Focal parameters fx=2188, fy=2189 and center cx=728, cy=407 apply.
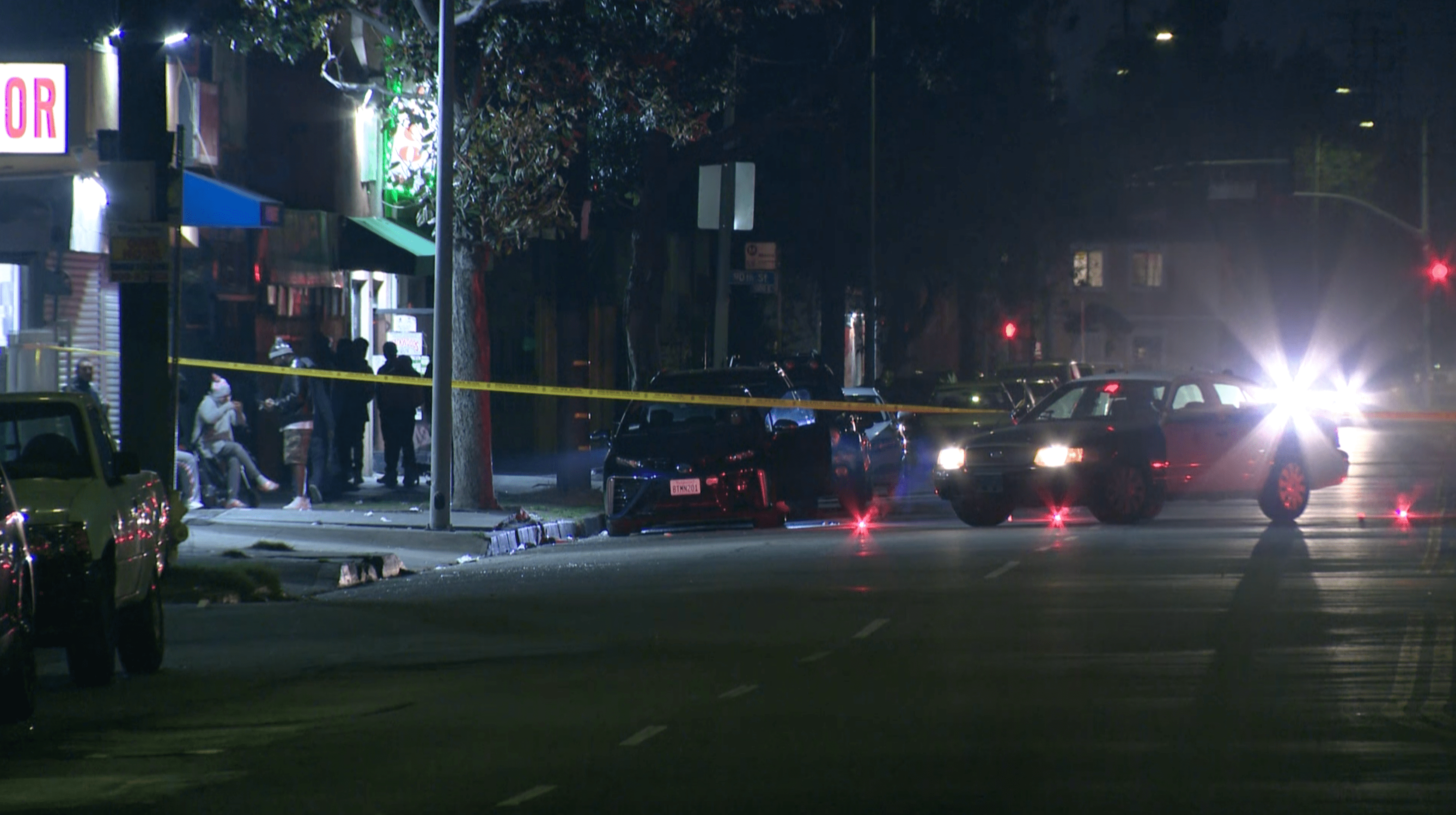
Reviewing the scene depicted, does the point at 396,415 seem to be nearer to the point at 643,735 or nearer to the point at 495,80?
the point at 495,80

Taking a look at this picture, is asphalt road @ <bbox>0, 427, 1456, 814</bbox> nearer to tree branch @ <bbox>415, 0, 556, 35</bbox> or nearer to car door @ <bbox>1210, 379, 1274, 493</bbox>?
car door @ <bbox>1210, 379, 1274, 493</bbox>

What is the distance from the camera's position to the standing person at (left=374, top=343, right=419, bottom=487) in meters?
28.2

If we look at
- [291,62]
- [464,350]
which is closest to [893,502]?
[464,350]

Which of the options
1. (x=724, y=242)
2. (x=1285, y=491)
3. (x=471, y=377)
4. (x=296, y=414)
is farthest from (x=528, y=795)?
(x=724, y=242)

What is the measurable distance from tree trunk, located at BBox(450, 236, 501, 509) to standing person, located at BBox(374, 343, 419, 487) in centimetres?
149

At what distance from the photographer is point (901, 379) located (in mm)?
43688

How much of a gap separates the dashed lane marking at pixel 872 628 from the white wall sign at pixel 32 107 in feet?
38.0

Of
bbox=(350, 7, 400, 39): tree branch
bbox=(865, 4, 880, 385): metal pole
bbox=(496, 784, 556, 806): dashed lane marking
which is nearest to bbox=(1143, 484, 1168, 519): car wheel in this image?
bbox=(350, 7, 400, 39): tree branch

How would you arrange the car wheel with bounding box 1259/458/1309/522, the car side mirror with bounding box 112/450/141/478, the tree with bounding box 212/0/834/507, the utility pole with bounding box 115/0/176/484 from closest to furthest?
the car side mirror with bounding box 112/450/141/478 → the utility pole with bounding box 115/0/176/484 → the car wheel with bounding box 1259/458/1309/522 → the tree with bounding box 212/0/834/507

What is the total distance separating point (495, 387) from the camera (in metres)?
26.2

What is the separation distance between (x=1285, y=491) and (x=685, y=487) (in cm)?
644

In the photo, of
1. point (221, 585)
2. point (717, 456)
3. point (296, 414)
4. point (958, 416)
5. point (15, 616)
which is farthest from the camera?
point (958, 416)

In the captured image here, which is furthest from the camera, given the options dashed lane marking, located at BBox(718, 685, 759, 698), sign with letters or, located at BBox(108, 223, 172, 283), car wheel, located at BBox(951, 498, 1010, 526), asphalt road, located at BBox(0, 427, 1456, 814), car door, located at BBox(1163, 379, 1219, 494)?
car door, located at BBox(1163, 379, 1219, 494)

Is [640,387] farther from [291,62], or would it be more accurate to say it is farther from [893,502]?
[291,62]
